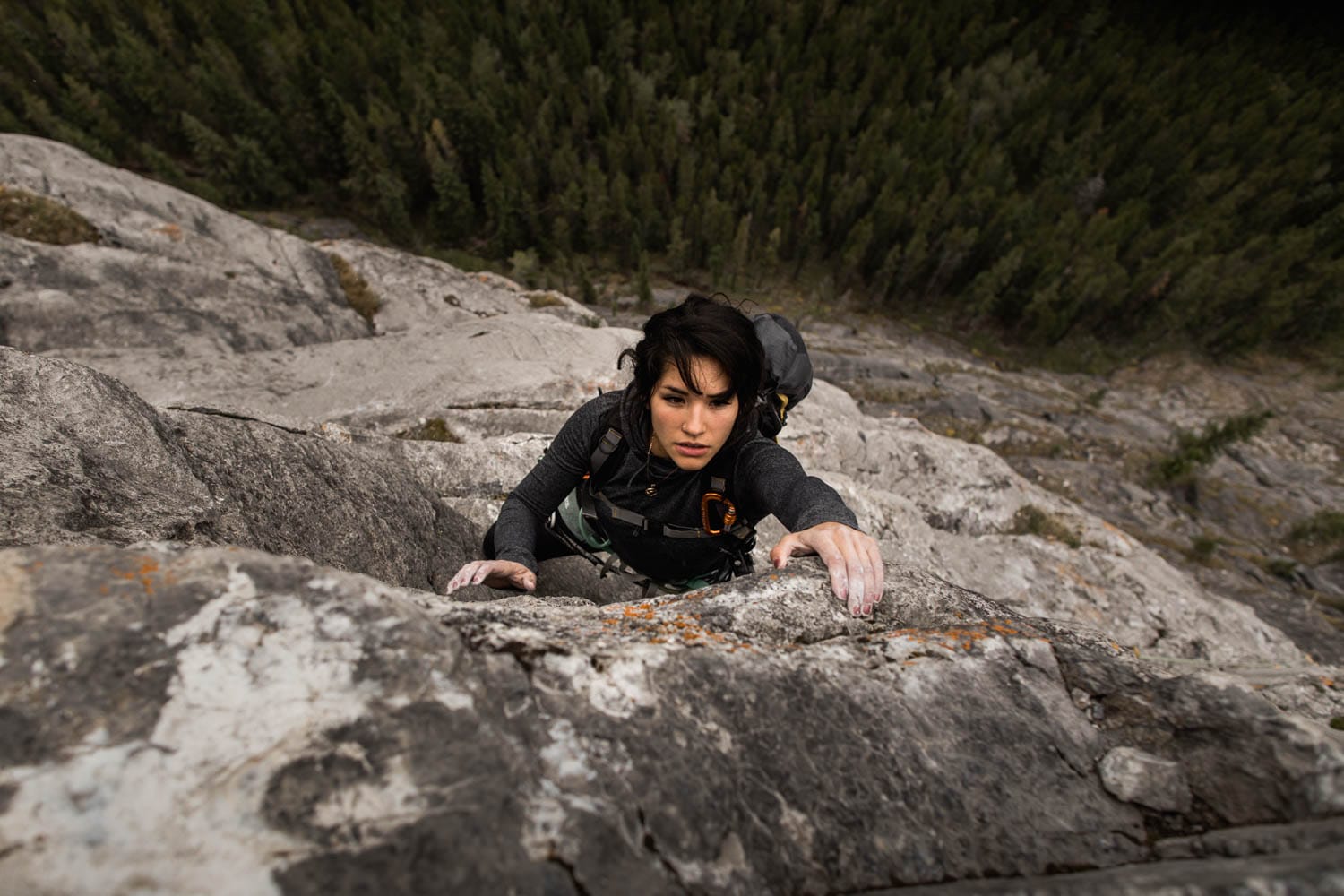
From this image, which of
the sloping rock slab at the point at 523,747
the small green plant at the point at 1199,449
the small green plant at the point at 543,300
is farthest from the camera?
the small green plant at the point at 1199,449

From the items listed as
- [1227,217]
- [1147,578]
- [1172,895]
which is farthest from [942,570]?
[1227,217]

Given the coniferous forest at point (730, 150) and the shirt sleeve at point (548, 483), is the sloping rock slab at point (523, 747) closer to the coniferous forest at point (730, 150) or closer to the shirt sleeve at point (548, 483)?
the shirt sleeve at point (548, 483)

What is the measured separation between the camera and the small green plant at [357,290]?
11656 millimetres

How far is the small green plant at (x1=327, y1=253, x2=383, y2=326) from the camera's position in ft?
38.2

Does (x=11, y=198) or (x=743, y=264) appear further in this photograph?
(x=743, y=264)

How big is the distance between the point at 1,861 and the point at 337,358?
897 cm

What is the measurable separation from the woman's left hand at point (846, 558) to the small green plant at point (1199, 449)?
21455 mm

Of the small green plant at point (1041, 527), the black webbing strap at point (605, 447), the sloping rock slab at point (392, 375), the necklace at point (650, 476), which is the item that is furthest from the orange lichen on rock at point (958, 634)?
the small green plant at point (1041, 527)

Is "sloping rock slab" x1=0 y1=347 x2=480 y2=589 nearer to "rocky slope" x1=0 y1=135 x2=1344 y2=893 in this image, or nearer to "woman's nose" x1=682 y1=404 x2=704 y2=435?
"rocky slope" x1=0 y1=135 x2=1344 y2=893

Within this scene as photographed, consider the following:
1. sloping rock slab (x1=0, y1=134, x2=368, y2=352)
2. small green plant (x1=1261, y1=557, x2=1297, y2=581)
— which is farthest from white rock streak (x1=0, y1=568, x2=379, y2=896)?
small green plant (x1=1261, y1=557, x2=1297, y2=581)

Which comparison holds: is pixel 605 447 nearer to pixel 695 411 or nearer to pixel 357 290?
pixel 695 411

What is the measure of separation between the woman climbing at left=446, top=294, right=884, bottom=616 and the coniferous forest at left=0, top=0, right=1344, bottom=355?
2489cm

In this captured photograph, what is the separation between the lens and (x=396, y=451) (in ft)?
20.7

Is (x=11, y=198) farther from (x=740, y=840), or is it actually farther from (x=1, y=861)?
(x=740, y=840)
